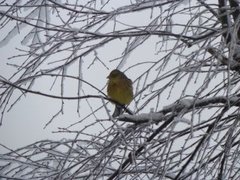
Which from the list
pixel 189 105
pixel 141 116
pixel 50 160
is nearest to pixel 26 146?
pixel 50 160

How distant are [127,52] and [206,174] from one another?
46.1 inches

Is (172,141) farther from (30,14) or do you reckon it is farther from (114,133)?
(30,14)

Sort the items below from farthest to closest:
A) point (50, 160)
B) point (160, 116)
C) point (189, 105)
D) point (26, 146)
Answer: point (50, 160)
point (26, 146)
point (160, 116)
point (189, 105)

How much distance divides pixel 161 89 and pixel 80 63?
0.77m

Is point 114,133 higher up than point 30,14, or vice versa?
point 30,14

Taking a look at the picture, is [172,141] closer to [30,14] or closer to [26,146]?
[26,146]

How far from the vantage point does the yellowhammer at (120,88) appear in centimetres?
473

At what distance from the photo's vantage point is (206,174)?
3.68 m

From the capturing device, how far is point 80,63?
3.90 m

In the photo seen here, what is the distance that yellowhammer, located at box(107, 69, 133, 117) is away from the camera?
15.5ft

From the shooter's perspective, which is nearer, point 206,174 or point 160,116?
point 160,116

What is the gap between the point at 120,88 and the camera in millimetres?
4750

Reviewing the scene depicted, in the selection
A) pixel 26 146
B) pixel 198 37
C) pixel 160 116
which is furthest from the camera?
pixel 26 146

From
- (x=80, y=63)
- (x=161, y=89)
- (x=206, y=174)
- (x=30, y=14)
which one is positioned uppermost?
(x=30, y=14)
